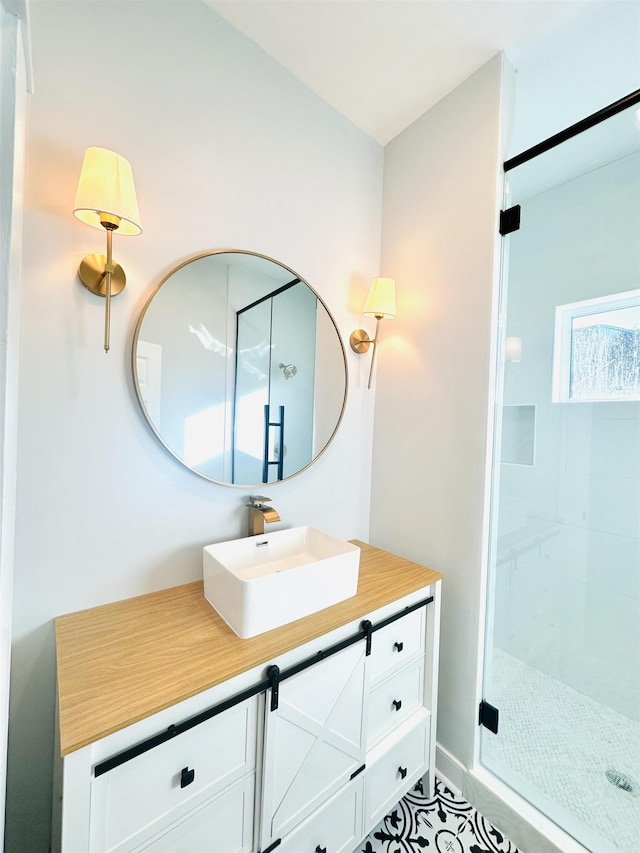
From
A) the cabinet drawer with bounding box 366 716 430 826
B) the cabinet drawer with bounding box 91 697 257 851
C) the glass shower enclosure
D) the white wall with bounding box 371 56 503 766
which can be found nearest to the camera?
the cabinet drawer with bounding box 91 697 257 851

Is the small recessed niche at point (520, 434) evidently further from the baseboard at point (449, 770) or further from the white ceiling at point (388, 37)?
the white ceiling at point (388, 37)

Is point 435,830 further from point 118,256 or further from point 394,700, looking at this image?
point 118,256

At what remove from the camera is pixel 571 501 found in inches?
53.3

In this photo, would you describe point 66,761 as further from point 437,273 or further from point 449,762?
point 437,273

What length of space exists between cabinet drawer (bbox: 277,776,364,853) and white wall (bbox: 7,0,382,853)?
0.69 metres

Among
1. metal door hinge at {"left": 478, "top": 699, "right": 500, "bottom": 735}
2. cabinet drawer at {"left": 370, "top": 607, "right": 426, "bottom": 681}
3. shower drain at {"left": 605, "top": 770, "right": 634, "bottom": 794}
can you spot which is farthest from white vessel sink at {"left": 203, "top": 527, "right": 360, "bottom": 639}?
shower drain at {"left": 605, "top": 770, "right": 634, "bottom": 794}

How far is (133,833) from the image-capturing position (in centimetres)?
71

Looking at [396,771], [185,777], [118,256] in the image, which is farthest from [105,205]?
[396,771]

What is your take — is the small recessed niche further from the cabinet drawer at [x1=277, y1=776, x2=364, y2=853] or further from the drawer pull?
the drawer pull

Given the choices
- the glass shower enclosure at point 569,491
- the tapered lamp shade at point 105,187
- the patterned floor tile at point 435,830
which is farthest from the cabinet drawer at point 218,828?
the tapered lamp shade at point 105,187

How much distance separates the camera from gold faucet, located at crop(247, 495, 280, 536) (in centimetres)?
128

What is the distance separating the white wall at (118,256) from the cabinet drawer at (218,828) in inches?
18.8

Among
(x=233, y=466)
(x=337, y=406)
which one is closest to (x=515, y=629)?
(x=337, y=406)

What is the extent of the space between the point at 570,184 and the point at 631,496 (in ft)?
3.62
